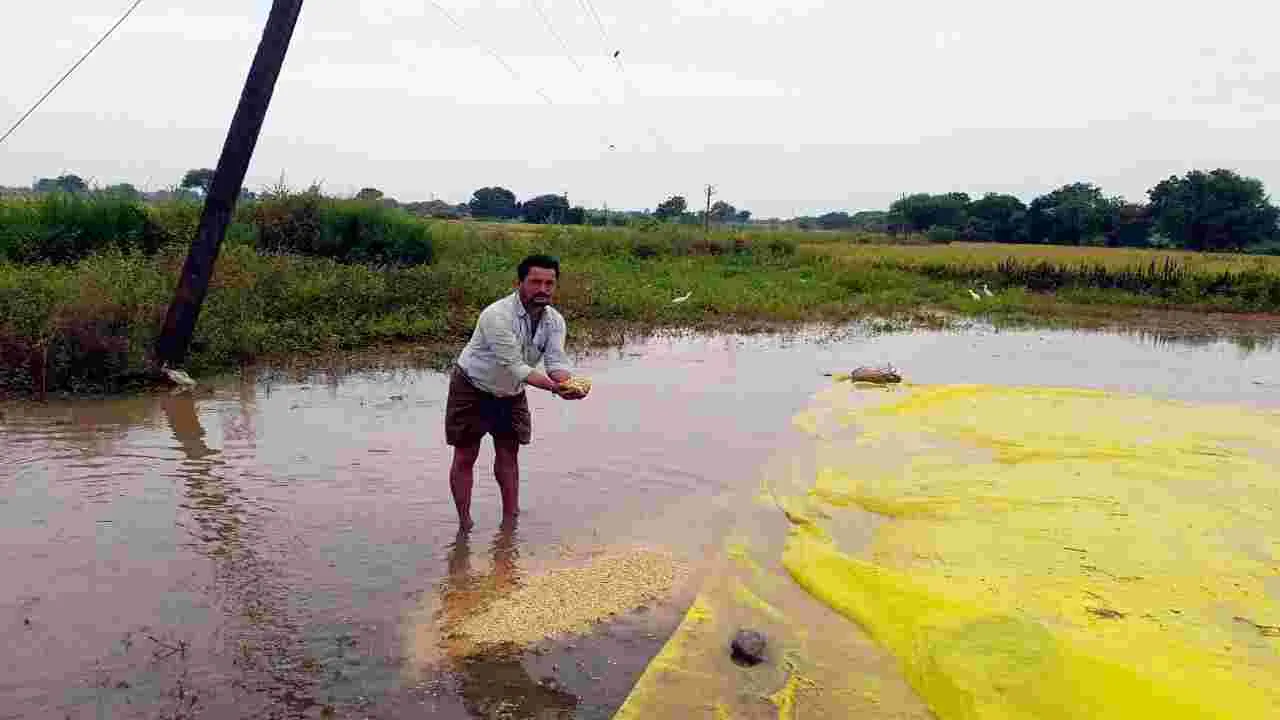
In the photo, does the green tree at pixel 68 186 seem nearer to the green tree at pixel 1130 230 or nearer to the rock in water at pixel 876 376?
the rock in water at pixel 876 376

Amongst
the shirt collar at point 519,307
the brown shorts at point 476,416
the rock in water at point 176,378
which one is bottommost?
the rock in water at point 176,378

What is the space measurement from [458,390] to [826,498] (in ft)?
7.94

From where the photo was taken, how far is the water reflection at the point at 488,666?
344 cm

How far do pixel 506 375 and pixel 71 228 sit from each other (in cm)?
1207

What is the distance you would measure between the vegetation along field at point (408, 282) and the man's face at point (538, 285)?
5.34 meters

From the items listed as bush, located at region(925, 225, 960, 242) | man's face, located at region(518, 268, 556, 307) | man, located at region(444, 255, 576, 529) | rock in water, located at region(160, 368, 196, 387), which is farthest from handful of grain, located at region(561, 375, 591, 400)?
bush, located at region(925, 225, 960, 242)

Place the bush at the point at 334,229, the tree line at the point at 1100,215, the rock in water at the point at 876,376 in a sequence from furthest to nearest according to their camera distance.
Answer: the tree line at the point at 1100,215
the bush at the point at 334,229
the rock in water at the point at 876,376

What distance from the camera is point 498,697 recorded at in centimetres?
350

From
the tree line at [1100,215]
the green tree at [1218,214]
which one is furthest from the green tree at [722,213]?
the green tree at [1218,214]

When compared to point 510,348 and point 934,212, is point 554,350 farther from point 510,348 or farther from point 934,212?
point 934,212

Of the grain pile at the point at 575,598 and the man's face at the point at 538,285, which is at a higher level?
the man's face at the point at 538,285

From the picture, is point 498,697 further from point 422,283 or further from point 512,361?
point 422,283

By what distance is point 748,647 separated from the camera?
12.6ft

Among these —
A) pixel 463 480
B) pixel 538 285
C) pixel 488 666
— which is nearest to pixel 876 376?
pixel 463 480
